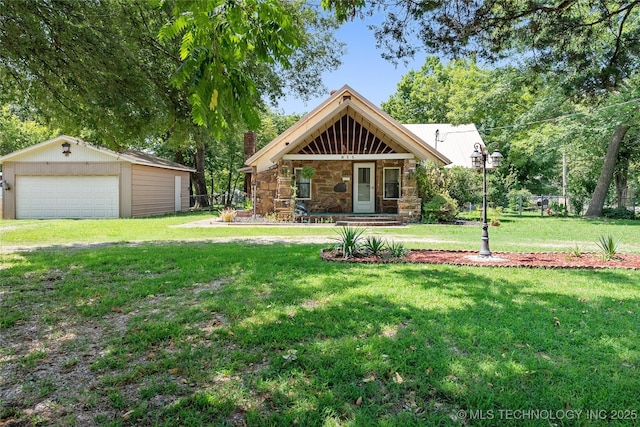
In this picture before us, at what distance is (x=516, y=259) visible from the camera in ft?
24.1

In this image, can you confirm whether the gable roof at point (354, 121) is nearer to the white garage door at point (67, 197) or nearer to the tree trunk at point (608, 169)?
the white garage door at point (67, 197)

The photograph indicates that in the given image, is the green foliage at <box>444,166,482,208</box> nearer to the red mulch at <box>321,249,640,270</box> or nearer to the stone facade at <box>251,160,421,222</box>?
the stone facade at <box>251,160,421,222</box>

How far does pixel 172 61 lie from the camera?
6.95m

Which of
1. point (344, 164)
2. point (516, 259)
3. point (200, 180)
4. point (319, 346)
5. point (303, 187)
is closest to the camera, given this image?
point (319, 346)

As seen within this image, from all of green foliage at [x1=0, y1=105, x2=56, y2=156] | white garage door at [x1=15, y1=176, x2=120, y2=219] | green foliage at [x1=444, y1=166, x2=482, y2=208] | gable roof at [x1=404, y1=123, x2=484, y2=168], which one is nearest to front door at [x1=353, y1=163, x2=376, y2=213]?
green foliage at [x1=444, y1=166, x2=482, y2=208]

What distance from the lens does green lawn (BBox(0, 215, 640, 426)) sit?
252 centimetres

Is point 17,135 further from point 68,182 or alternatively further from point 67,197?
point 67,197

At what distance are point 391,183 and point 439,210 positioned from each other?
9.20 ft

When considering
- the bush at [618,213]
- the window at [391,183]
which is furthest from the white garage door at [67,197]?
the bush at [618,213]

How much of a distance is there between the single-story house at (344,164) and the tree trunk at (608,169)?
850cm

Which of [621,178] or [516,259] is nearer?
[516,259]

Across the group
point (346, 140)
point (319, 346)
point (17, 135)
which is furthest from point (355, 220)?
point (17, 135)

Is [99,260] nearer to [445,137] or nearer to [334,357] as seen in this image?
[334,357]

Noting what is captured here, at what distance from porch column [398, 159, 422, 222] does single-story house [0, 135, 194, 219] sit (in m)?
12.9
